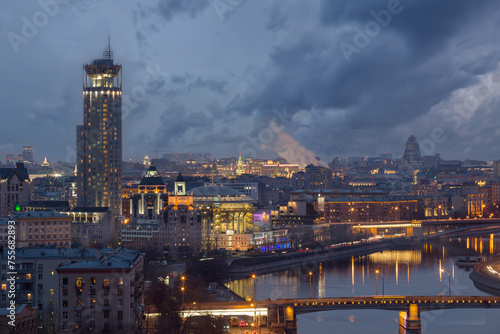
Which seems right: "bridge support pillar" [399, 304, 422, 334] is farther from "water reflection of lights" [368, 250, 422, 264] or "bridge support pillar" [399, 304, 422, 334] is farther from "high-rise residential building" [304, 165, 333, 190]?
"high-rise residential building" [304, 165, 333, 190]

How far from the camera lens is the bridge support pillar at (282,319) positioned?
25.8 meters

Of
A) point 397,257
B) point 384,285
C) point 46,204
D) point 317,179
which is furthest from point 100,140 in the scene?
point 317,179

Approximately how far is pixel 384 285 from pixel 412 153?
113 meters

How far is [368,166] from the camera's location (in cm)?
14712

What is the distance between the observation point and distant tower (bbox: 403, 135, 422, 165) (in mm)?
144212

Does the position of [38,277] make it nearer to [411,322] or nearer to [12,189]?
[411,322]

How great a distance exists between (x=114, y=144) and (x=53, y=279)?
27417mm

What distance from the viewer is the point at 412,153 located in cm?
14538

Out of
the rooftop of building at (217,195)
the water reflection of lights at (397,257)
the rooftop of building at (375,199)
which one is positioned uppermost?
the rooftop of building at (217,195)

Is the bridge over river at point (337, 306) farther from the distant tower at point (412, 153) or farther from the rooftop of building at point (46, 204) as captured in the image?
the distant tower at point (412, 153)

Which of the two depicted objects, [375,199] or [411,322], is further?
[375,199]

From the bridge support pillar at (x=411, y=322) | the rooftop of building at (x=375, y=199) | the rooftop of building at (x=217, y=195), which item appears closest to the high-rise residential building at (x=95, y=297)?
the bridge support pillar at (x=411, y=322)

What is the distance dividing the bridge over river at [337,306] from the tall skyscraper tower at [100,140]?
25.5m

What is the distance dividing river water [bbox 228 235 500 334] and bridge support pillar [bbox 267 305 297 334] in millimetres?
387
